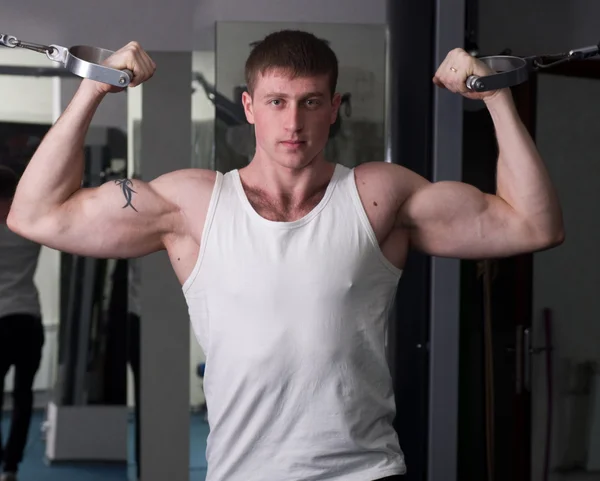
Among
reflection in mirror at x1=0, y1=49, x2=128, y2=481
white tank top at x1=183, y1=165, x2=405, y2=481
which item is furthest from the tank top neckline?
reflection in mirror at x1=0, y1=49, x2=128, y2=481

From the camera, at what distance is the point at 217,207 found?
1.77 meters

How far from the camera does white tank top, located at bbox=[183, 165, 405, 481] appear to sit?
1.71 meters

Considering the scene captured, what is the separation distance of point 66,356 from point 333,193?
3.67 ft

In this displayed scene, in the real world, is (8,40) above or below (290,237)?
above

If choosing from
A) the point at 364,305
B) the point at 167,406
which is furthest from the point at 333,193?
the point at 167,406

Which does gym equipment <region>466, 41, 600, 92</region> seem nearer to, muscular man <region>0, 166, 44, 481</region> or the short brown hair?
the short brown hair

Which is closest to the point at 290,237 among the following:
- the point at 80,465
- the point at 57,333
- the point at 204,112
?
the point at 204,112

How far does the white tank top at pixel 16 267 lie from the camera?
2504 millimetres

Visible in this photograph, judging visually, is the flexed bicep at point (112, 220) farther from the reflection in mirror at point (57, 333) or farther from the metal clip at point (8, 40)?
the reflection in mirror at point (57, 333)

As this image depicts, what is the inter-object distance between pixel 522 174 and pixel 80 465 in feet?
5.08

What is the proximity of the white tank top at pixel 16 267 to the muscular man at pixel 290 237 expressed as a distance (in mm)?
769

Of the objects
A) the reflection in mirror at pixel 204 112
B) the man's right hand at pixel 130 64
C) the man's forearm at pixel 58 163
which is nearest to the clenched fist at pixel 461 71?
the man's right hand at pixel 130 64

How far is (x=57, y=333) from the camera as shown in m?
2.53

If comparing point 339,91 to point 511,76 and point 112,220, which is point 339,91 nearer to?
point 511,76
